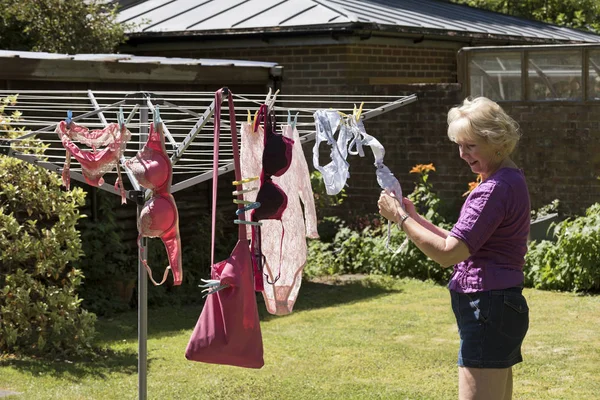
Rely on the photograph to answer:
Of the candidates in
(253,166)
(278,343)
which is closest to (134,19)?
(278,343)

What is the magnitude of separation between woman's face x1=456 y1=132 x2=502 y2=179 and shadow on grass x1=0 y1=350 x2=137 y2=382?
381cm

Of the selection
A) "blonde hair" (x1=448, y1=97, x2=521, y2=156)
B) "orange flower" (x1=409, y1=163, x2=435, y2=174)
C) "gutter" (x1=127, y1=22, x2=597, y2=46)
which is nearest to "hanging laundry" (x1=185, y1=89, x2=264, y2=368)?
"blonde hair" (x1=448, y1=97, x2=521, y2=156)

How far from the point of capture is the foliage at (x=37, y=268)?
7.57 metres

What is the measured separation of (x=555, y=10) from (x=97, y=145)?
21819mm

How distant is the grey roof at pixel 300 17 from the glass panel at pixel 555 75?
81.8 inches

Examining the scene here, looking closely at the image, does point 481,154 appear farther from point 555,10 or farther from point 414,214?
point 555,10

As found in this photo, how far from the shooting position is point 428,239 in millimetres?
4160

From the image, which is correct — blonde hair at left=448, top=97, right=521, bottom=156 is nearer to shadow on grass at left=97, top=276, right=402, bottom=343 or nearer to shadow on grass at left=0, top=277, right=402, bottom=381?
shadow on grass at left=0, top=277, right=402, bottom=381

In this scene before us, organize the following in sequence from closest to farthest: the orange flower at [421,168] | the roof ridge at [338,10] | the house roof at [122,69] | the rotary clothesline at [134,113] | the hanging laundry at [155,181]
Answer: the hanging laundry at [155,181]
the rotary clothesline at [134,113]
the house roof at [122,69]
the orange flower at [421,168]
the roof ridge at [338,10]

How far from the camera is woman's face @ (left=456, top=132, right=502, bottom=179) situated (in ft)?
13.8

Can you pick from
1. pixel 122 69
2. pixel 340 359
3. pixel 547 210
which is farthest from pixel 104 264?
pixel 547 210

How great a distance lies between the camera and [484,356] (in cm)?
419

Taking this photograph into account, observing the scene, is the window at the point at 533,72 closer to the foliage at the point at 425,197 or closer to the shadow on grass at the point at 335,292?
the foliage at the point at 425,197

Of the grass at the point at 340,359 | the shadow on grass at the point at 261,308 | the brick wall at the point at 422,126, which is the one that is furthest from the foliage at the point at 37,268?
the brick wall at the point at 422,126
